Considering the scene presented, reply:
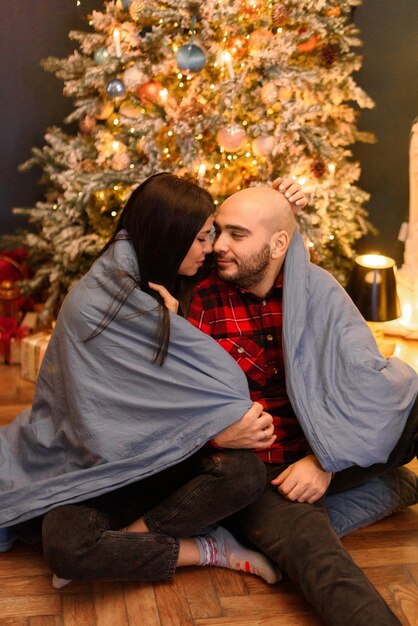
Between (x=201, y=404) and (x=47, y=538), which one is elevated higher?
(x=201, y=404)

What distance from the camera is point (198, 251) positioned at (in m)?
2.01

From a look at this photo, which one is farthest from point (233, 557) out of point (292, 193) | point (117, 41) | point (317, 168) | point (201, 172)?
point (117, 41)

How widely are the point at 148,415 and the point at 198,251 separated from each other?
1.36 feet

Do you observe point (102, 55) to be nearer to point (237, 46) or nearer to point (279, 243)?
point (237, 46)

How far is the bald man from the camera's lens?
1910mm

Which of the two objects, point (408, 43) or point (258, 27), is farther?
point (408, 43)

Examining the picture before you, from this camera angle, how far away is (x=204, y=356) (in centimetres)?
194

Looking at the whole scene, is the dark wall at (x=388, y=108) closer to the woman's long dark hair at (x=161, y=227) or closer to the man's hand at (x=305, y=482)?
the woman's long dark hair at (x=161, y=227)

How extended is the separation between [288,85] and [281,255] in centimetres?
91

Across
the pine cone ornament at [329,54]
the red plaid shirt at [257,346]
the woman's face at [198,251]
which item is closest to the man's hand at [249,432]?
the red plaid shirt at [257,346]

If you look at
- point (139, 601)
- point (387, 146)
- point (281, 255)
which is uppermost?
point (387, 146)

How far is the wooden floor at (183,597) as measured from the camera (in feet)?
5.99

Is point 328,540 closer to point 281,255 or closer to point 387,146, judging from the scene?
point 281,255

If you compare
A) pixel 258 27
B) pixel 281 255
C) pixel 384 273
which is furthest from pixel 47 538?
pixel 258 27
